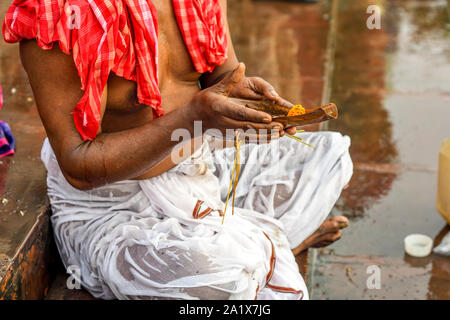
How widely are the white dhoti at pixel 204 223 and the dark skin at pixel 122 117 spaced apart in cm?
23

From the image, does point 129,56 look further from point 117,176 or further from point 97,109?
point 117,176

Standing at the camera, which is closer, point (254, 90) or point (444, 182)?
point (254, 90)

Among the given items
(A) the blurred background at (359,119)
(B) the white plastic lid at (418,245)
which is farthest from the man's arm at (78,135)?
(B) the white plastic lid at (418,245)

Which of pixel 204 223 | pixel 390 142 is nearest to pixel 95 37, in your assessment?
pixel 204 223

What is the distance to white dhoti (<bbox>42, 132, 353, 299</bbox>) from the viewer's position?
1931 mm

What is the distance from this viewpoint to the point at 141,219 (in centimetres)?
212

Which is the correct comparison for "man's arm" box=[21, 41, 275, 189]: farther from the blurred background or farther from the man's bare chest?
the blurred background

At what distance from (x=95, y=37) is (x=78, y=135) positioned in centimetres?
30

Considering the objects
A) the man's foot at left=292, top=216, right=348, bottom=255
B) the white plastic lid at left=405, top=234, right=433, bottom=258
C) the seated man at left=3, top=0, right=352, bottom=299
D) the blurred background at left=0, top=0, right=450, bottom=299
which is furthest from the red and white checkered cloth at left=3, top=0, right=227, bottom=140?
the white plastic lid at left=405, top=234, right=433, bottom=258

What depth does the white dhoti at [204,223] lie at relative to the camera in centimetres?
193

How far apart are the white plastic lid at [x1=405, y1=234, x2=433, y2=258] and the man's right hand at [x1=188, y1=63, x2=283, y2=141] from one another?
127cm

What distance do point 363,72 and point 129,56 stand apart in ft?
9.52

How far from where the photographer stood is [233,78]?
167 centimetres

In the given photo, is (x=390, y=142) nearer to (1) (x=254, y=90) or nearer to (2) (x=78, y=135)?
(1) (x=254, y=90)
